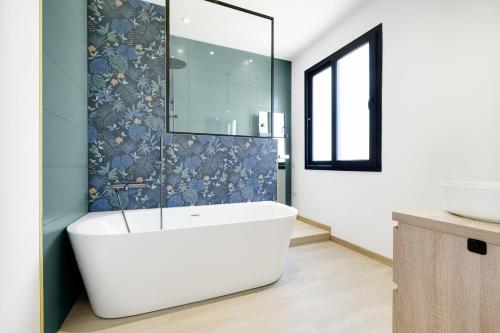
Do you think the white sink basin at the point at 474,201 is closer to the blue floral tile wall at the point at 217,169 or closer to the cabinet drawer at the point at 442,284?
the cabinet drawer at the point at 442,284

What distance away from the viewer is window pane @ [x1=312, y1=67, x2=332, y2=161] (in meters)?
3.19

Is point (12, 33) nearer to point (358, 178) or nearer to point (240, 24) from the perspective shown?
point (240, 24)

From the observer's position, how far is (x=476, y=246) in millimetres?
719

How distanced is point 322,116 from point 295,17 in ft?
4.26

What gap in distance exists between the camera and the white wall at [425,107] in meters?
1.59

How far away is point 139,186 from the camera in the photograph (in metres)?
2.27

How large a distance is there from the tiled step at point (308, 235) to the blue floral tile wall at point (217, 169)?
572mm

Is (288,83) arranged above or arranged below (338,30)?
below

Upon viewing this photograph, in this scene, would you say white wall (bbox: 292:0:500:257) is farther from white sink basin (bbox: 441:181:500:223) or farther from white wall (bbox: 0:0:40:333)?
white wall (bbox: 0:0:40:333)

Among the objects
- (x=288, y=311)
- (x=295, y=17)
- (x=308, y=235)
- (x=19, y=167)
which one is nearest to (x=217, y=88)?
(x=295, y=17)

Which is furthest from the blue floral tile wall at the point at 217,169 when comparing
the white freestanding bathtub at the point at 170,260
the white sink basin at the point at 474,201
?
the white sink basin at the point at 474,201

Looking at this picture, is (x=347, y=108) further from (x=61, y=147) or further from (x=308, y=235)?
(x=61, y=147)

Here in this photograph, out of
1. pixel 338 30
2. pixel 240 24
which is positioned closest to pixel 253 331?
pixel 240 24

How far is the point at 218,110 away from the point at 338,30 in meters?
1.82
